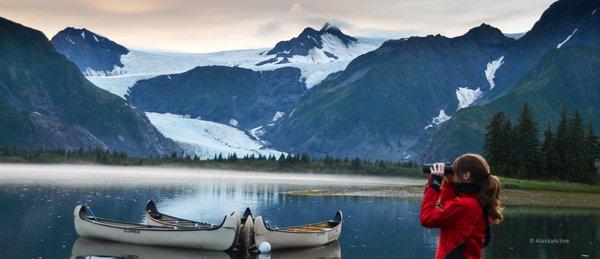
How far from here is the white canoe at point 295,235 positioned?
1759 inches

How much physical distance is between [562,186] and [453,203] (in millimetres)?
114373

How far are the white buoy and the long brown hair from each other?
32.5 metres

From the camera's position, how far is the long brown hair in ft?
40.3

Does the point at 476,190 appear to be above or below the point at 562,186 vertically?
above

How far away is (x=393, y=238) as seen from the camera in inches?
2202

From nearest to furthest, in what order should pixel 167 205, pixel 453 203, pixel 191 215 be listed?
1. pixel 453 203
2. pixel 191 215
3. pixel 167 205

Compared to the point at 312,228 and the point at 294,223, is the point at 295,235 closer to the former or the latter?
the point at 312,228

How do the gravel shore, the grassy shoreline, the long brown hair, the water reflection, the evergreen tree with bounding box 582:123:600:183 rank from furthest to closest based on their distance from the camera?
the evergreen tree with bounding box 582:123:600:183
the grassy shoreline
the gravel shore
the water reflection
the long brown hair

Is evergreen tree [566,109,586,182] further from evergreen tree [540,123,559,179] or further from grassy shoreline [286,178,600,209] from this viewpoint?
grassy shoreline [286,178,600,209]

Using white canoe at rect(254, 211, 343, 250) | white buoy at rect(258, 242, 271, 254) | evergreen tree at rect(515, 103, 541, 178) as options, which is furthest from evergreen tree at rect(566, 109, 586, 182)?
white buoy at rect(258, 242, 271, 254)

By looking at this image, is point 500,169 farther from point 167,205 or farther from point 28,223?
point 28,223

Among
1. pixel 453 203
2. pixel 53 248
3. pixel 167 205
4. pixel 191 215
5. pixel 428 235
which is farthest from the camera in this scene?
pixel 167 205

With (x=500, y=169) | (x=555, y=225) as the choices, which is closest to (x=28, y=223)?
(x=555, y=225)

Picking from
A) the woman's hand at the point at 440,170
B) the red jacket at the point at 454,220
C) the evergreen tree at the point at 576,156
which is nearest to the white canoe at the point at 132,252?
the red jacket at the point at 454,220
